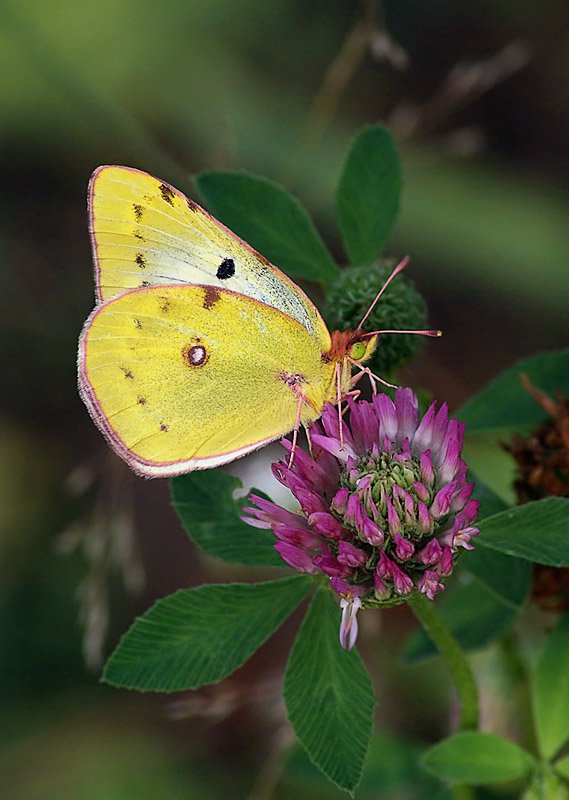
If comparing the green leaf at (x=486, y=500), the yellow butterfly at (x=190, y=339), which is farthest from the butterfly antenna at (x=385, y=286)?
the green leaf at (x=486, y=500)

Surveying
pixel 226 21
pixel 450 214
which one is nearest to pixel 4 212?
pixel 226 21

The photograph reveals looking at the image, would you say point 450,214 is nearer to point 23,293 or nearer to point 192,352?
point 23,293

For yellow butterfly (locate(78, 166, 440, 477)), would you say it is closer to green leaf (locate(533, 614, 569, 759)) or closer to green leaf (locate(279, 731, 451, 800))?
green leaf (locate(533, 614, 569, 759))

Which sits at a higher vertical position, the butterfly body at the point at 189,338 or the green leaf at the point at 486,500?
the butterfly body at the point at 189,338

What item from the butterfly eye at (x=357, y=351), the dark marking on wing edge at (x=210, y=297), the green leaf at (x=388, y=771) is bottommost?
the green leaf at (x=388, y=771)

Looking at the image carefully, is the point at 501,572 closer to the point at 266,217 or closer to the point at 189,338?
the point at 189,338

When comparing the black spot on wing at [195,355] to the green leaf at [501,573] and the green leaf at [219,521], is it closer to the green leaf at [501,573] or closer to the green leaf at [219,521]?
the green leaf at [219,521]
